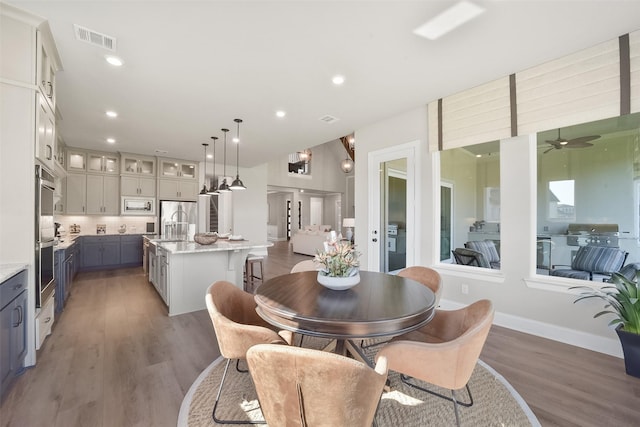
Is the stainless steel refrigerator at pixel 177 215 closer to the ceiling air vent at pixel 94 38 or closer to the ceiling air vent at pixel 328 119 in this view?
the ceiling air vent at pixel 328 119

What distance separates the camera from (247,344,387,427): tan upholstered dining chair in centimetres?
96

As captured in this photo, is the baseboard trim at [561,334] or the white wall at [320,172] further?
the white wall at [320,172]

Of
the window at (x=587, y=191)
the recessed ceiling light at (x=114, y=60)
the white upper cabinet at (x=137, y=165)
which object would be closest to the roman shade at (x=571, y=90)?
the window at (x=587, y=191)

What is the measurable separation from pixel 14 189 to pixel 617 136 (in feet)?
25.7

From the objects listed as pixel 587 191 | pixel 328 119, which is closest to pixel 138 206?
pixel 328 119

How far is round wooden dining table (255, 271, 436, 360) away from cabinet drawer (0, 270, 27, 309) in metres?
1.62

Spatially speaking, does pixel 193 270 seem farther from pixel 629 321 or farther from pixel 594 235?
pixel 594 235

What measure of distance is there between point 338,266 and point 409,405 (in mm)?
1013

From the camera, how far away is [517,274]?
2.98m

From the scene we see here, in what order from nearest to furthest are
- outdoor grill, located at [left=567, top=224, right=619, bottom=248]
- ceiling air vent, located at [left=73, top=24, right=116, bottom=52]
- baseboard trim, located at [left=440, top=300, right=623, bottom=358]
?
ceiling air vent, located at [left=73, top=24, right=116, bottom=52] < baseboard trim, located at [left=440, top=300, right=623, bottom=358] < outdoor grill, located at [left=567, top=224, right=619, bottom=248]

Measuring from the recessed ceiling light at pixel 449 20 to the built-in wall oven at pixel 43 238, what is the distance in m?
3.39

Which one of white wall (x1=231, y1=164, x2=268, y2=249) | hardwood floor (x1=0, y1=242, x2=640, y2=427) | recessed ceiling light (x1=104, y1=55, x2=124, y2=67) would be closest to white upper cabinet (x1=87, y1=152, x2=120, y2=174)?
white wall (x1=231, y1=164, x2=268, y2=249)

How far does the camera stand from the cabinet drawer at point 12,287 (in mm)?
1744

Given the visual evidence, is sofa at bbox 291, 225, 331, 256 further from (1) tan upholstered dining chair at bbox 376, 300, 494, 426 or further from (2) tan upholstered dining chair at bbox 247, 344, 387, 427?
(2) tan upholstered dining chair at bbox 247, 344, 387, 427
